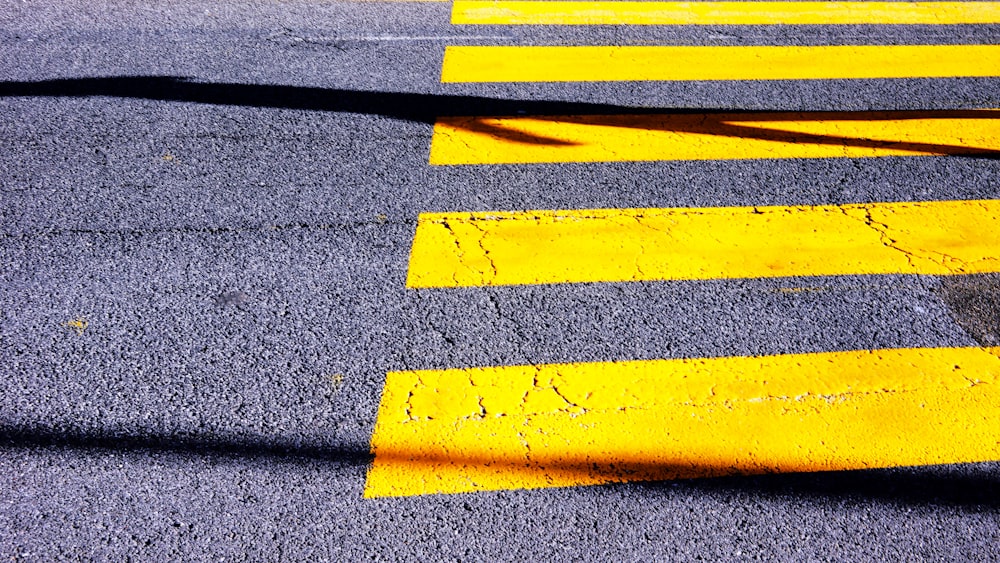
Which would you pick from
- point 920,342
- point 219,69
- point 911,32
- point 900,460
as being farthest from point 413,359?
point 911,32

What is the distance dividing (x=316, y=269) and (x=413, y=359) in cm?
74

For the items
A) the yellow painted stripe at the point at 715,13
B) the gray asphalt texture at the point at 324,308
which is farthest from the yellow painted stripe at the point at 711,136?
the yellow painted stripe at the point at 715,13

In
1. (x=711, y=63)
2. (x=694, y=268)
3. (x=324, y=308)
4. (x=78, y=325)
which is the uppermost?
(x=711, y=63)

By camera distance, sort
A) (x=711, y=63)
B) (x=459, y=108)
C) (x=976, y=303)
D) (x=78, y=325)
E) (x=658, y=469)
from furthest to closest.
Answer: (x=711, y=63) → (x=459, y=108) → (x=976, y=303) → (x=78, y=325) → (x=658, y=469)

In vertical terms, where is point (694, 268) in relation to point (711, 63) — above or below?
below

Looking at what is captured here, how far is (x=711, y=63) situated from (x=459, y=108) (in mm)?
1811

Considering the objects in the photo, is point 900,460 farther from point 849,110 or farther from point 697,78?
point 697,78

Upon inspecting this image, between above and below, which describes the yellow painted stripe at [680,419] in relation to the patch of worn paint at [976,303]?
below

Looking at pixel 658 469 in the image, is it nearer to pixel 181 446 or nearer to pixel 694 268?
pixel 694 268

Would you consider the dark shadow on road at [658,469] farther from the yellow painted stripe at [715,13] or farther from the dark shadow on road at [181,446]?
the yellow painted stripe at [715,13]

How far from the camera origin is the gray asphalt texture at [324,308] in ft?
9.48

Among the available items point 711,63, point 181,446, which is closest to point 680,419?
point 181,446

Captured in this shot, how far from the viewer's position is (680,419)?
129 inches

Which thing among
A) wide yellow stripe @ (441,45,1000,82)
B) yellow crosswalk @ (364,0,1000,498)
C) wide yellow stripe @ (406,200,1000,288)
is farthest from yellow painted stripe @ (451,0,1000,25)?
wide yellow stripe @ (406,200,1000,288)
